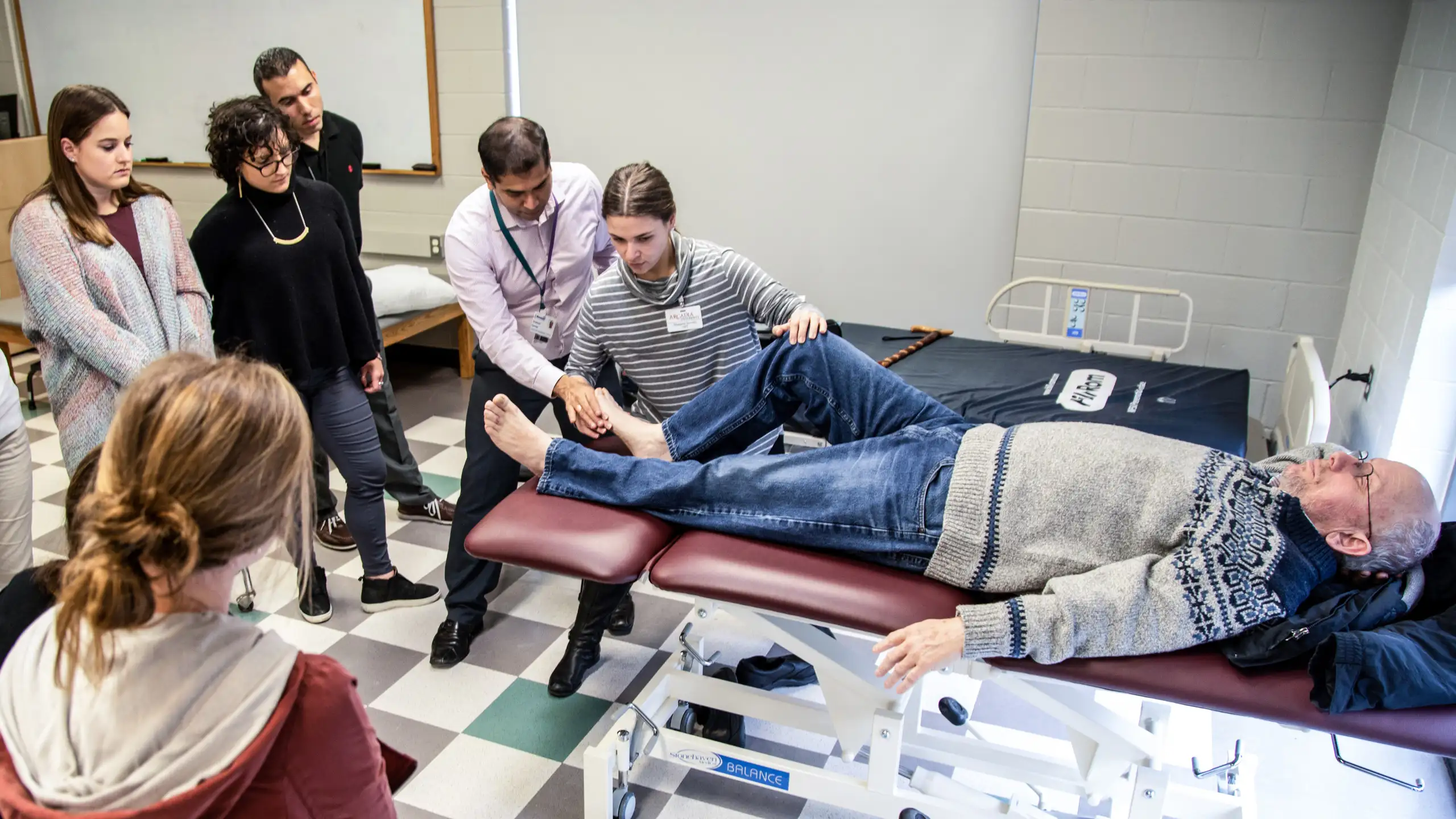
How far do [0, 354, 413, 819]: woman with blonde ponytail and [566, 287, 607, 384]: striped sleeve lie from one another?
132 cm

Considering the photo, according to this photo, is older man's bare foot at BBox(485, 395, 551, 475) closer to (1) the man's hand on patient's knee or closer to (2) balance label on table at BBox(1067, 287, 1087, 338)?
(1) the man's hand on patient's knee

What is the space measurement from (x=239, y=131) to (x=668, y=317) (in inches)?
39.0

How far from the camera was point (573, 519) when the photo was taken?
1.77 metres

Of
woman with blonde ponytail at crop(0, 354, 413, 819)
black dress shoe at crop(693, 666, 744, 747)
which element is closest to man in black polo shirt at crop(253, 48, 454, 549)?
black dress shoe at crop(693, 666, 744, 747)

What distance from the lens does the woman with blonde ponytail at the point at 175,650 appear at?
0.83 m

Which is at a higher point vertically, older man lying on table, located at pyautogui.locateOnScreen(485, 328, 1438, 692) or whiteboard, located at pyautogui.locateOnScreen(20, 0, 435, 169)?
whiteboard, located at pyautogui.locateOnScreen(20, 0, 435, 169)

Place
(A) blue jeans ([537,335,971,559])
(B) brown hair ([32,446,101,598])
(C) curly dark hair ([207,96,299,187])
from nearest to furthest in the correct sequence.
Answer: (B) brown hair ([32,446,101,598]) < (A) blue jeans ([537,335,971,559]) < (C) curly dark hair ([207,96,299,187])

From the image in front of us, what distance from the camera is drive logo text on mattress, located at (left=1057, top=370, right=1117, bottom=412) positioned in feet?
8.93

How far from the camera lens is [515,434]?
199 centimetres

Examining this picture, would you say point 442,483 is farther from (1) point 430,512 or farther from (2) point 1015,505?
(2) point 1015,505

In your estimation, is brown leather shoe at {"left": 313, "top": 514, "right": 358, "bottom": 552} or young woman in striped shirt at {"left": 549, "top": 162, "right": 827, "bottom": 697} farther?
brown leather shoe at {"left": 313, "top": 514, "right": 358, "bottom": 552}

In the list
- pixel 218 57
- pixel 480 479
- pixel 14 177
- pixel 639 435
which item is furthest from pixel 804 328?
pixel 14 177

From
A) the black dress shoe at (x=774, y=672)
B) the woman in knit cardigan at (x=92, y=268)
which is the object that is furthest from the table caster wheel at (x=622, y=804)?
the woman in knit cardigan at (x=92, y=268)

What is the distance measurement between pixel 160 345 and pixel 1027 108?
114 inches
